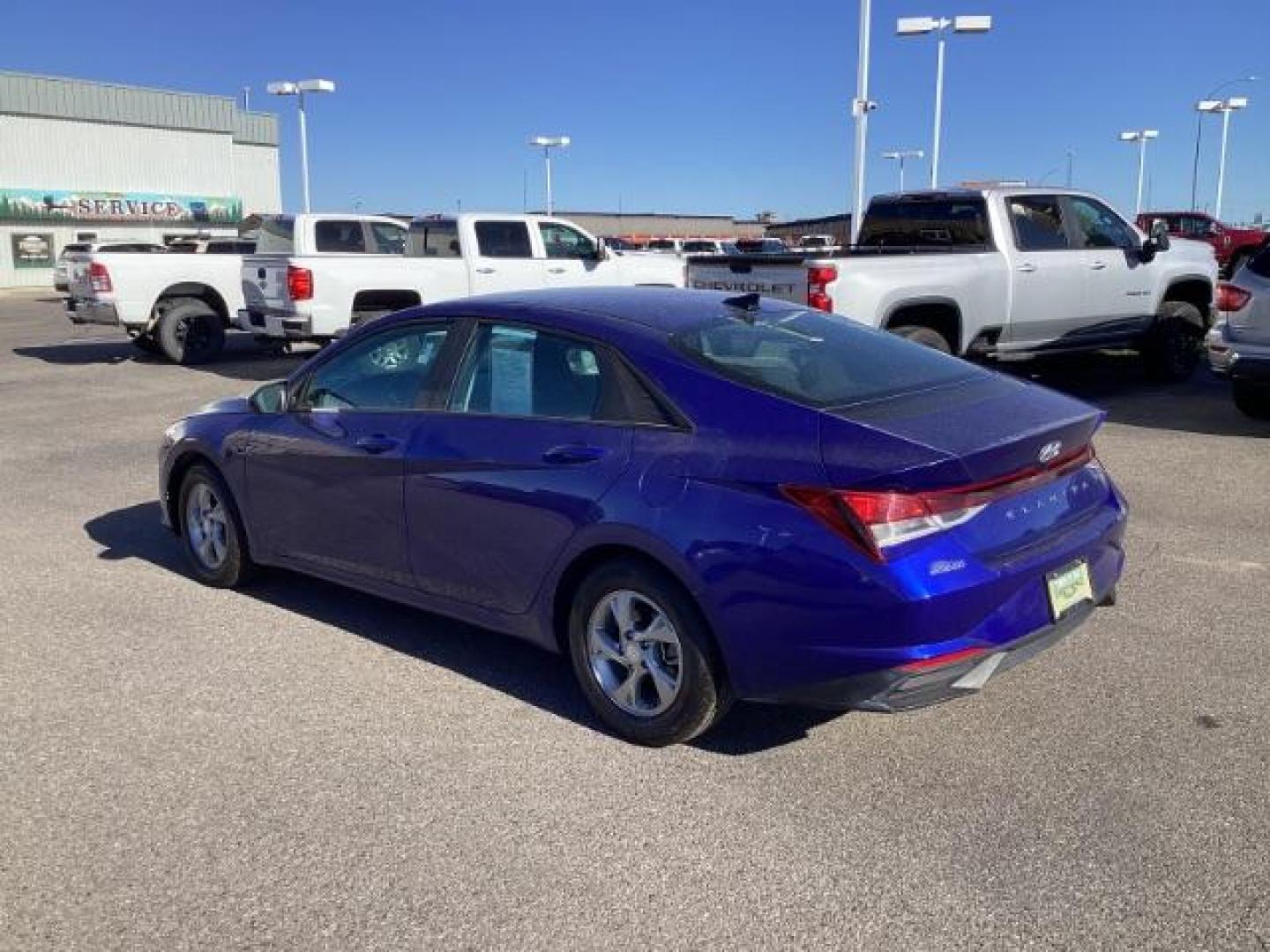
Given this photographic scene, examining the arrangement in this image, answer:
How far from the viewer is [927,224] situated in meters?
10.7

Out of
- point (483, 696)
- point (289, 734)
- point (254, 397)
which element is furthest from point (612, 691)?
point (254, 397)

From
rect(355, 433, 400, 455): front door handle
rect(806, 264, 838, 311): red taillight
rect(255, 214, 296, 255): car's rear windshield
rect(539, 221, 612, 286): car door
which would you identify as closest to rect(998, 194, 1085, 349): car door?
rect(806, 264, 838, 311): red taillight

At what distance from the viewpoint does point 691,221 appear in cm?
8612

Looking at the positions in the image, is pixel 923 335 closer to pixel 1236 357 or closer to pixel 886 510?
pixel 1236 357

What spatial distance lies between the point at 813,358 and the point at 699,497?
0.90m

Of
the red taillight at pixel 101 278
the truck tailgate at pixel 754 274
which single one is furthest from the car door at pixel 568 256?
the red taillight at pixel 101 278

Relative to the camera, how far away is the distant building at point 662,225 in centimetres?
7662

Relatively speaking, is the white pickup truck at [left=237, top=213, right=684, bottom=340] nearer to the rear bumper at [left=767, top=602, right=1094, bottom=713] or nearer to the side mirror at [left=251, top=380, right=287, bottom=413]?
the side mirror at [left=251, top=380, right=287, bottom=413]

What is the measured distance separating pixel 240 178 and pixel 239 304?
3416 cm

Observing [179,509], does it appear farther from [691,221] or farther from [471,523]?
[691,221]

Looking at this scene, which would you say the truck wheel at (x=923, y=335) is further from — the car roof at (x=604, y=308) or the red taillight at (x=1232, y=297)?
the car roof at (x=604, y=308)

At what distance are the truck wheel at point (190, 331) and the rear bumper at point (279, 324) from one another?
223 cm

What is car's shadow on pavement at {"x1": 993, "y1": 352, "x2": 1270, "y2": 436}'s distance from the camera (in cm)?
986

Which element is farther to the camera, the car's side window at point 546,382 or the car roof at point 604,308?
the car roof at point 604,308
